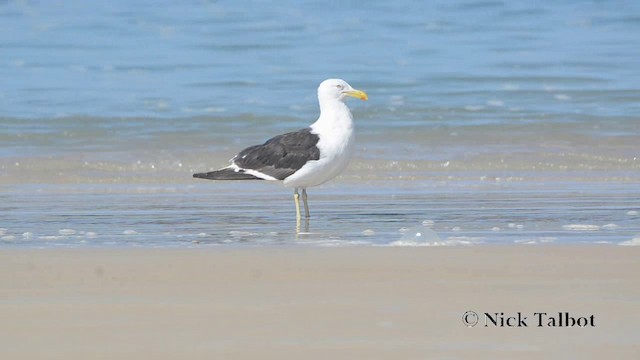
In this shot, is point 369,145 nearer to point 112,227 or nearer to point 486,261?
point 112,227

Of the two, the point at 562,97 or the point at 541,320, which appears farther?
the point at 562,97

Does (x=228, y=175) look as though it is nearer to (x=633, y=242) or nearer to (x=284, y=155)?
(x=284, y=155)

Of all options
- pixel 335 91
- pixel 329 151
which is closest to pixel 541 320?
pixel 329 151

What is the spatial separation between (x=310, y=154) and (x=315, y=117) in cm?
675

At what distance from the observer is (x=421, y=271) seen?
4988mm

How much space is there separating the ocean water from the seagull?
0.22 metres

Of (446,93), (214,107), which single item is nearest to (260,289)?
(214,107)

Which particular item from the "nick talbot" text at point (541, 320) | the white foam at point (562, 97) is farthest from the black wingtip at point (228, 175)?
the white foam at point (562, 97)

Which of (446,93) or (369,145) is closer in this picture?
(369,145)

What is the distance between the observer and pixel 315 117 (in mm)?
14359

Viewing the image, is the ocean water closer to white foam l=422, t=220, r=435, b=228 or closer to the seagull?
white foam l=422, t=220, r=435, b=228

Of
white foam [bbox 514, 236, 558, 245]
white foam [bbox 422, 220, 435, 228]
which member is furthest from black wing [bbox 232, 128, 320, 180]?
white foam [bbox 514, 236, 558, 245]

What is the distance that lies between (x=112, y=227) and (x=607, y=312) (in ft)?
10.4

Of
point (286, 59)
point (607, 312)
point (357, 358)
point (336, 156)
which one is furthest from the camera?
point (286, 59)
